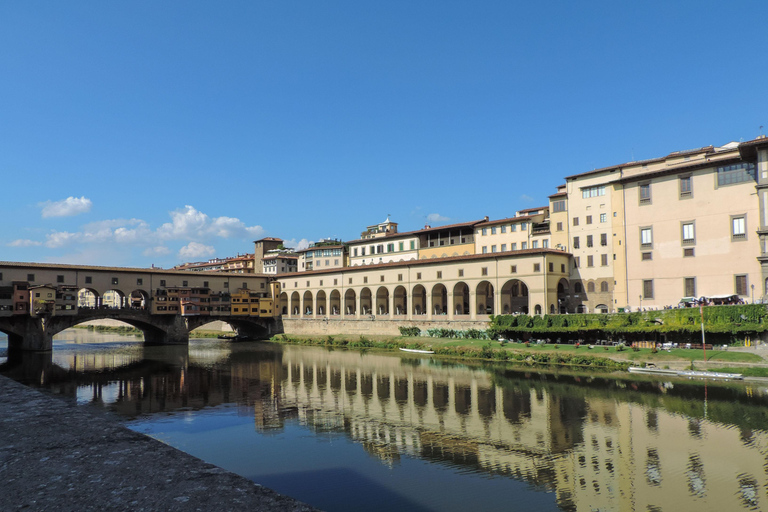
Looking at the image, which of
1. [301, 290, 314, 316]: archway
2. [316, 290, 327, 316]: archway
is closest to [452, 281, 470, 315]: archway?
[316, 290, 327, 316]: archway

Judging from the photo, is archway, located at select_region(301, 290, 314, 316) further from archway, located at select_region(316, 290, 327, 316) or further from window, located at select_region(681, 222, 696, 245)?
window, located at select_region(681, 222, 696, 245)

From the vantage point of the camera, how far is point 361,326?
76.3 m

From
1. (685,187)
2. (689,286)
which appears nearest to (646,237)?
(685,187)

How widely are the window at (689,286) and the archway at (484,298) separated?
72.7 ft

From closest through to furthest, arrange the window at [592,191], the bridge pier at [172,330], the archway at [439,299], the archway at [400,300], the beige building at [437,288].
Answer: the beige building at [437,288], the window at [592,191], the archway at [439,299], the bridge pier at [172,330], the archway at [400,300]

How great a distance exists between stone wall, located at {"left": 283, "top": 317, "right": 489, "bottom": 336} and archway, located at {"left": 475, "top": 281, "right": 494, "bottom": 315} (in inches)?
208

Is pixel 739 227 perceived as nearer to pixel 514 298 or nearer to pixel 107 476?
pixel 514 298

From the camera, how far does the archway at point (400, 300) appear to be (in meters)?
77.0

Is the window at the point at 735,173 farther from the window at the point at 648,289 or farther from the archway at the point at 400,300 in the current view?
the archway at the point at 400,300

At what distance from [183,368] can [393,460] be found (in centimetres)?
3566

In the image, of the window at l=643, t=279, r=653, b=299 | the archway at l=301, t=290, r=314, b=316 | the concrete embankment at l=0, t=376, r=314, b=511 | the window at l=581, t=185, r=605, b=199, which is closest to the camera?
the concrete embankment at l=0, t=376, r=314, b=511

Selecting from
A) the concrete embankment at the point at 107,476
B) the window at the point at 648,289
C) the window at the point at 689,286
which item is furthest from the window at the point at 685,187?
the concrete embankment at the point at 107,476

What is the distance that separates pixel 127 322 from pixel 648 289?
70.0m

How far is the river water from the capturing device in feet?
56.4
